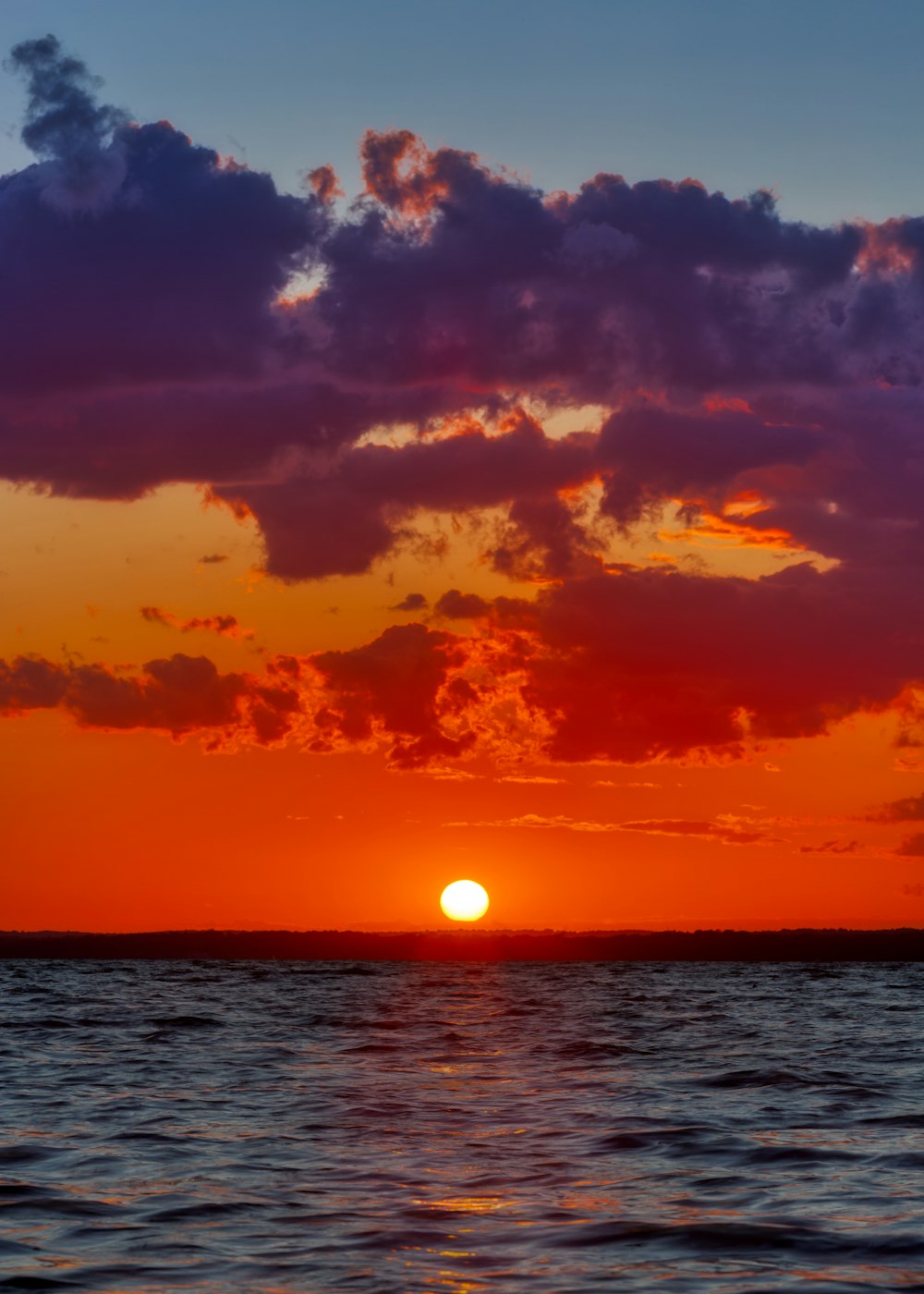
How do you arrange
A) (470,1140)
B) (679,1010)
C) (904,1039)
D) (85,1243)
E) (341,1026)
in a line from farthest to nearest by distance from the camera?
(679,1010), (341,1026), (904,1039), (470,1140), (85,1243)

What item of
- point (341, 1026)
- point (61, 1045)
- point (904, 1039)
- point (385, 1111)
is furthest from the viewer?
point (341, 1026)

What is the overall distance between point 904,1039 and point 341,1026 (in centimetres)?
2660

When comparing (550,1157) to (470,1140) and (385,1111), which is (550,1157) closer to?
(470,1140)

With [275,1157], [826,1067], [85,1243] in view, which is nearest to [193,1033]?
[826,1067]

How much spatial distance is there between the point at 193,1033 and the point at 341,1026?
28.8 feet

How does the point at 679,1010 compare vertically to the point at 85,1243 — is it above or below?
below

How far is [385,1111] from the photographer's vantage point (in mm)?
34594

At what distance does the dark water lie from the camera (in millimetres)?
17828

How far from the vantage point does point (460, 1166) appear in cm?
2584

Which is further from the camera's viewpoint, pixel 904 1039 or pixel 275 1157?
pixel 904 1039

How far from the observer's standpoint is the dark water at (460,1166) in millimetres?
17828

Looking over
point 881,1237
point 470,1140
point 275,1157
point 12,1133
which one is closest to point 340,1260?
point 881,1237

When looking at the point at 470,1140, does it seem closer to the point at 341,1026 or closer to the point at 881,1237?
the point at 881,1237

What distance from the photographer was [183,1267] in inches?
696
